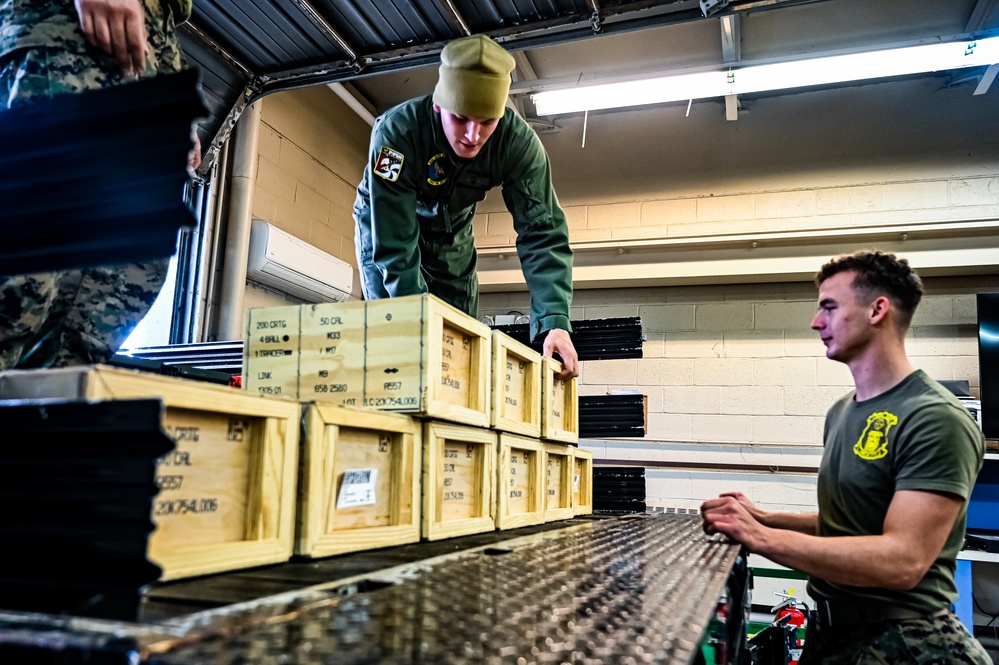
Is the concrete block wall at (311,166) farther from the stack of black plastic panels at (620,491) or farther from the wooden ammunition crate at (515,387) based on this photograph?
the wooden ammunition crate at (515,387)

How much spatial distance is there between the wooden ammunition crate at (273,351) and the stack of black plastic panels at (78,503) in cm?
87

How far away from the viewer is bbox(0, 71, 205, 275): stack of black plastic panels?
0.78 meters

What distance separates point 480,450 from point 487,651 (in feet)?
3.76

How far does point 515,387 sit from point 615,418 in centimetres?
154

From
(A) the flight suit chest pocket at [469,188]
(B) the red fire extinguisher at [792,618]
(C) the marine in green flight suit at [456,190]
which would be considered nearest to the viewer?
(C) the marine in green flight suit at [456,190]

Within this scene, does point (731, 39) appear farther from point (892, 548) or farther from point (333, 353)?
point (333, 353)

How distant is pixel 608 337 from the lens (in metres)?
3.34

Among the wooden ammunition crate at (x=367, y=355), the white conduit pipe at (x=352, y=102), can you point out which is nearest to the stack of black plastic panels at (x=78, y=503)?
the wooden ammunition crate at (x=367, y=355)

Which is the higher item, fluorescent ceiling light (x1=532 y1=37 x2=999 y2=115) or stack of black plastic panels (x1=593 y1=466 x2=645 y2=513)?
fluorescent ceiling light (x1=532 y1=37 x2=999 y2=115)

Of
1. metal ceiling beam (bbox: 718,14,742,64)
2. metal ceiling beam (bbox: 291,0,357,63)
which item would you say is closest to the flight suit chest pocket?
metal ceiling beam (bbox: 291,0,357,63)

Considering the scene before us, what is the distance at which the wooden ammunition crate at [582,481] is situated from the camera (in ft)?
8.79

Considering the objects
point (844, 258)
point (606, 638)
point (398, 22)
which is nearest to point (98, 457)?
point (606, 638)

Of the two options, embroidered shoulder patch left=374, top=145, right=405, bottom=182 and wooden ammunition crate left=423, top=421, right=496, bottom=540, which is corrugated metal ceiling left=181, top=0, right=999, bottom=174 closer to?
embroidered shoulder patch left=374, top=145, right=405, bottom=182

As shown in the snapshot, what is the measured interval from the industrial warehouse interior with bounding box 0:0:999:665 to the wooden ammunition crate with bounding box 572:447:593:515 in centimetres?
2
